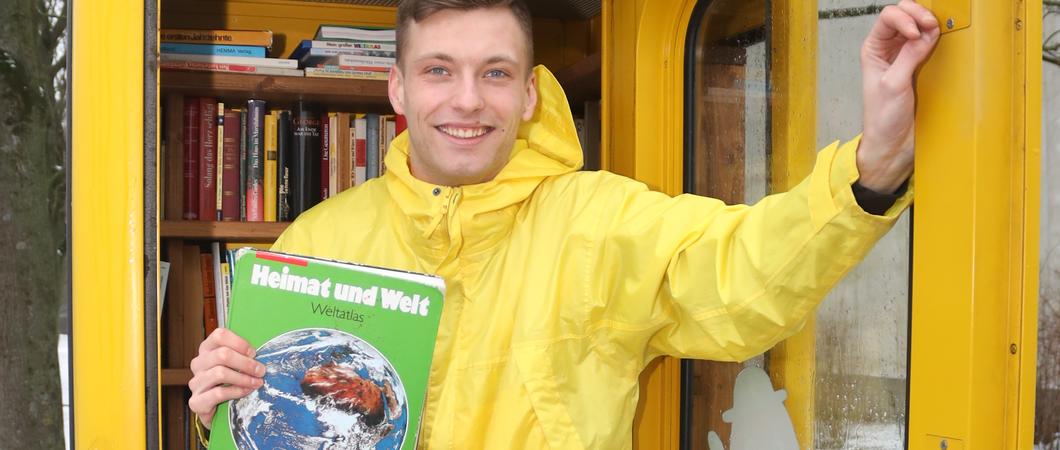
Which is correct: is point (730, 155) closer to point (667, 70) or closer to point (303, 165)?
point (667, 70)

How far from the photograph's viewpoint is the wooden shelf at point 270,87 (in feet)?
9.94

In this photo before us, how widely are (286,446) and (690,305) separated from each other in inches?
29.9

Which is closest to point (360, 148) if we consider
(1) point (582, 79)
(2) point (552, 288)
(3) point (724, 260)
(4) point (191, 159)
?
(4) point (191, 159)

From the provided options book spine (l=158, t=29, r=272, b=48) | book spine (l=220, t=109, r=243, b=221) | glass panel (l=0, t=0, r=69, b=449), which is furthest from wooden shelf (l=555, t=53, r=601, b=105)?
glass panel (l=0, t=0, r=69, b=449)

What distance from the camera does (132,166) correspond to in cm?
197

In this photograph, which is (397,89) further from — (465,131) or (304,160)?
(304,160)

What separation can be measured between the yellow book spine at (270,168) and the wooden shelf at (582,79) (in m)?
0.95

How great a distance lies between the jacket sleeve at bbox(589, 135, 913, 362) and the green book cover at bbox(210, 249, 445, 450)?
14.3 inches

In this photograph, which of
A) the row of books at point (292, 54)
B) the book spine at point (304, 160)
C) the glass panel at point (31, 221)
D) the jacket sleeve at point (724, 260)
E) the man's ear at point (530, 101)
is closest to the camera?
the jacket sleeve at point (724, 260)

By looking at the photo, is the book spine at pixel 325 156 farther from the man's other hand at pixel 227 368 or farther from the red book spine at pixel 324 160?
the man's other hand at pixel 227 368

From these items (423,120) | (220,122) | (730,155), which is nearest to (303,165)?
(220,122)

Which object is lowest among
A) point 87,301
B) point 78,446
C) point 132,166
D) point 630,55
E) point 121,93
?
point 78,446

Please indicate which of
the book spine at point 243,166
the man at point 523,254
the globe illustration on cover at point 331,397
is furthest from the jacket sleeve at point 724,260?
the book spine at point 243,166

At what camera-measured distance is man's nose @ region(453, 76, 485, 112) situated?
208cm
